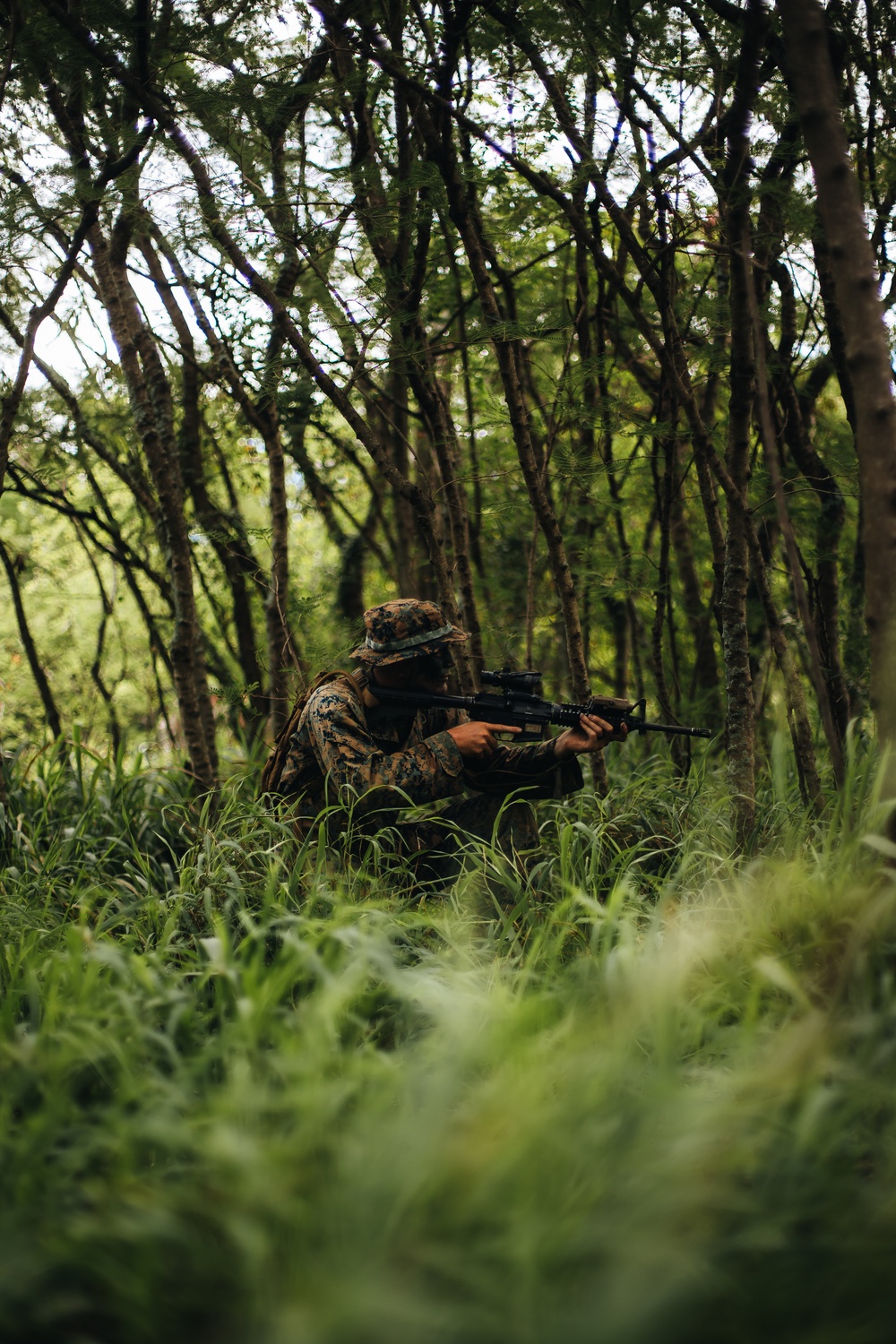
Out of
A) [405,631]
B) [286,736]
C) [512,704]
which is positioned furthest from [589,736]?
[286,736]

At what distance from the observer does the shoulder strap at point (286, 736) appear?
3357 millimetres

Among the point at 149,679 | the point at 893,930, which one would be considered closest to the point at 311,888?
the point at 893,930

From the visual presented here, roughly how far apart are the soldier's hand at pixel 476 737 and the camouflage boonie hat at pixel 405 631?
291 millimetres

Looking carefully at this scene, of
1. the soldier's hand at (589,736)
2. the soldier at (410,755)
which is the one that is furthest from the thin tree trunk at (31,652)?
the soldier's hand at (589,736)

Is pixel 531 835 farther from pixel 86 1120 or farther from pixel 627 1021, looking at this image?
pixel 86 1120

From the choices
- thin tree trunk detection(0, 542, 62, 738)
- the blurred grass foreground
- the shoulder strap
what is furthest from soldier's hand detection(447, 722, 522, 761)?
thin tree trunk detection(0, 542, 62, 738)

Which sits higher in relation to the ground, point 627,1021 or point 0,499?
point 0,499

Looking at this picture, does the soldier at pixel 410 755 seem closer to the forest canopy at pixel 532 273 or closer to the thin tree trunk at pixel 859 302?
the forest canopy at pixel 532 273

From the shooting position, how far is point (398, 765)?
3.11m

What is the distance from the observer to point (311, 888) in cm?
266

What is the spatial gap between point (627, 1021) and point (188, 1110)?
2.51ft

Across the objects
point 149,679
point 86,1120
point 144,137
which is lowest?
point 86,1120

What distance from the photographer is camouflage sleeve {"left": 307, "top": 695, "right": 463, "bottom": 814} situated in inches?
121

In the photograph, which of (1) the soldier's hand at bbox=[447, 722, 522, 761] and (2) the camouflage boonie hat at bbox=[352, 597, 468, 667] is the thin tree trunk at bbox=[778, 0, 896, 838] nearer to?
(1) the soldier's hand at bbox=[447, 722, 522, 761]
